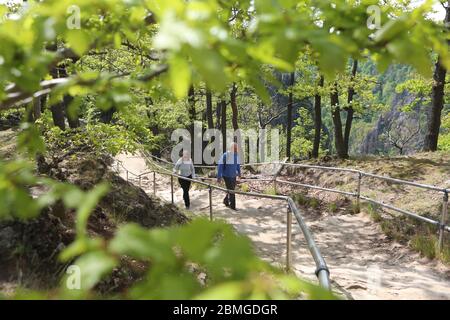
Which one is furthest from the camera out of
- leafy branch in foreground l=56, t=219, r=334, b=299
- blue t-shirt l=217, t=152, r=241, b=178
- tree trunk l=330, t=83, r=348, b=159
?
tree trunk l=330, t=83, r=348, b=159

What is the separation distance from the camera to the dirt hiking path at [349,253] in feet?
17.7

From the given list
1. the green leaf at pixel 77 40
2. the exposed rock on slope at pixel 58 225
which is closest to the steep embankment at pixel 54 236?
the exposed rock on slope at pixel 58 225

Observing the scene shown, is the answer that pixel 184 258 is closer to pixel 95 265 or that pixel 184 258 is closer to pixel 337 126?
pixel 95 265

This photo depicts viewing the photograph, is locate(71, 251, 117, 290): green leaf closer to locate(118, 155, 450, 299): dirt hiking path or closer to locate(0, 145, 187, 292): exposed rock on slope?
locate(0, 145, 187, 292): exposed rock on slope

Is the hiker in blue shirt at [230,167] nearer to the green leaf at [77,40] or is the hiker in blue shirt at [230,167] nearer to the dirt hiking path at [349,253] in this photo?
the dirt hiking path at [349,253]

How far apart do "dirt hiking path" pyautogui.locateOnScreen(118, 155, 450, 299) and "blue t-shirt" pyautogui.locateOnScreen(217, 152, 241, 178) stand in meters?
1.03

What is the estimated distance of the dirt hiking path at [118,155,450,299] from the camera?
541 centimetres

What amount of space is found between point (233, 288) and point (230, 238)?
151mm

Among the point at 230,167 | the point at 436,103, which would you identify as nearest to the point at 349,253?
the point at 230,167

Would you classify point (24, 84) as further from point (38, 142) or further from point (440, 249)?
point (440, 249)

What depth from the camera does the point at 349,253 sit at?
770 centimetres

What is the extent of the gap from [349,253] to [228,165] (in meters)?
4.78

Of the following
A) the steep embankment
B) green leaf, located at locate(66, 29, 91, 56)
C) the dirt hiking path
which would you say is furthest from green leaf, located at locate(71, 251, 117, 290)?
the dirt hiking path

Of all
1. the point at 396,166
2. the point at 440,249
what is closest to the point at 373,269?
the point at 440,249
